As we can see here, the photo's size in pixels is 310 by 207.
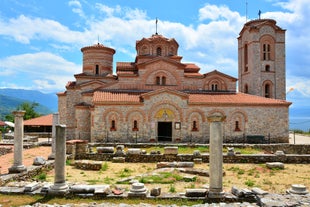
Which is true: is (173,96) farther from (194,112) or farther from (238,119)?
(238,119)

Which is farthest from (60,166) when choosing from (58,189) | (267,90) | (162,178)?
(267,90)

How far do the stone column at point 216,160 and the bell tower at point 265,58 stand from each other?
21786mm

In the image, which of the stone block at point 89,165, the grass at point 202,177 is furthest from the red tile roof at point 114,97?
the stone block at point 89,165

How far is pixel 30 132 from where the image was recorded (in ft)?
104

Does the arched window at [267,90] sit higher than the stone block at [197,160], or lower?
higher

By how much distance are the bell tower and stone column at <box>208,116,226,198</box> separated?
21786 mm

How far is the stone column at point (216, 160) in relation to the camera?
8.16m

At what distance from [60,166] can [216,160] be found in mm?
4888

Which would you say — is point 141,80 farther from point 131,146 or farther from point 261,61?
point 261,61

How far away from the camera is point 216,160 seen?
8.29 meters

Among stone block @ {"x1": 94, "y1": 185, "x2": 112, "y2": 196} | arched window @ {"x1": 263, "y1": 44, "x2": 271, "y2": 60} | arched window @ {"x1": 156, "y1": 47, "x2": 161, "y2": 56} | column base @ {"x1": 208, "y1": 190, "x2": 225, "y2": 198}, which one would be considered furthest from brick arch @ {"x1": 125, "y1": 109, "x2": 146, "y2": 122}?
column base @ {"x1": 208, "y1": 190, "x2": 225, "y2": 198}

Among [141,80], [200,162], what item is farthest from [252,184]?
[141,80]

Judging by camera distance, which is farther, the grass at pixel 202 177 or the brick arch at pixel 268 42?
the brick arch at pixel 268 42

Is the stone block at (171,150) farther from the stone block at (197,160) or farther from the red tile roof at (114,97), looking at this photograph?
the red tile roof at (114,97)
